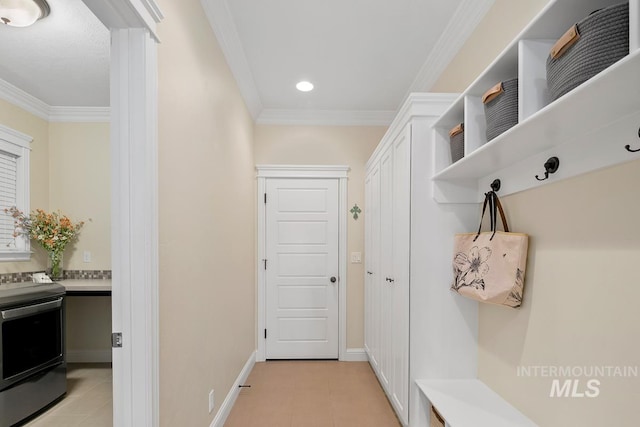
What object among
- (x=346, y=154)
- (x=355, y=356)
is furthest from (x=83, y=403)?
(x=346, y=154)

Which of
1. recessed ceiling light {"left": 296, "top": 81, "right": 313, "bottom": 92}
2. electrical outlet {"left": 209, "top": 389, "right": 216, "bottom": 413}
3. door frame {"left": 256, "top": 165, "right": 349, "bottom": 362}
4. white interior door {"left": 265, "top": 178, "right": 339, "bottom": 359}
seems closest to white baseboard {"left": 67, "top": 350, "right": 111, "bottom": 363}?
door frame {"left": 256, "top": 165, "right": 349, "bottom": 362}

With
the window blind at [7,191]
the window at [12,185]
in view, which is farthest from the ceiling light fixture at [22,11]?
the window blind at [7,191]

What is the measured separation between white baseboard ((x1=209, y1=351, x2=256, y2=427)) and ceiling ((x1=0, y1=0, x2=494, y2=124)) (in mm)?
2552

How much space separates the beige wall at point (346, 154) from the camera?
12.7ft

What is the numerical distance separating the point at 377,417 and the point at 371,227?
167 centimetres

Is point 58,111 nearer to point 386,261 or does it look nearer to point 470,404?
point 386,261

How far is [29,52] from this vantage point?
2.37 m

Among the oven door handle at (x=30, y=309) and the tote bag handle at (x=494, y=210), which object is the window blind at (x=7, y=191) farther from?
the tote bag handle at (x=494, y=210)

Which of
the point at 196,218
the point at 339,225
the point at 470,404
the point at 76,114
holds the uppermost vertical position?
the point at 76,114

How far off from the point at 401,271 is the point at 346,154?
205 cm

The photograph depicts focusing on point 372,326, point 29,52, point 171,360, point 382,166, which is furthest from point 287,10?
point 372,326

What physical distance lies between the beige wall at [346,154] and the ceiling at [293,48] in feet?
1.53

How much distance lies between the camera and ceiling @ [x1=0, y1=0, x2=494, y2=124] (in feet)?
6.93

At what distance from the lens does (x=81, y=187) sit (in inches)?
133
